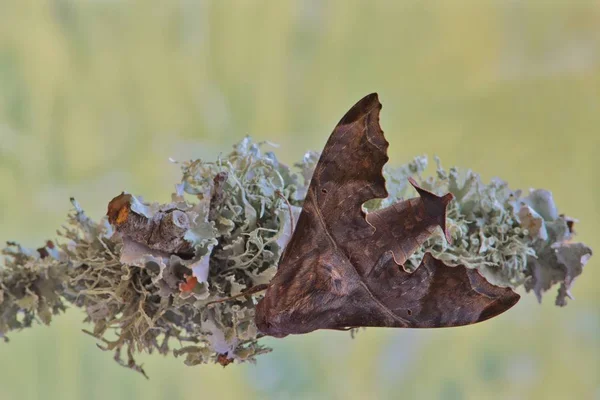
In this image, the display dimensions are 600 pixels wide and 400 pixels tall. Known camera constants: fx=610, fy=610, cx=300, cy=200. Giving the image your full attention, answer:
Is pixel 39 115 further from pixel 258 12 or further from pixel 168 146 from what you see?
pixel 258 12

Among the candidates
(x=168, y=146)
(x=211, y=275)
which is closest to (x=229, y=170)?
(x=211, y=275)

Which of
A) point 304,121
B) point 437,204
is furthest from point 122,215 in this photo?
point 304,121

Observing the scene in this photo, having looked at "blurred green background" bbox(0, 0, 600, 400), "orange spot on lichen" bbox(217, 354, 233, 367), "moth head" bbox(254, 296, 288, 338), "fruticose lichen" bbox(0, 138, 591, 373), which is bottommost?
"moth head" bbox(254, 296, 288, 338)

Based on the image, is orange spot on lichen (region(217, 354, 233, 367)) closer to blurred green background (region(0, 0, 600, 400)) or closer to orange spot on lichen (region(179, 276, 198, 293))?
orange spot on lichen (region(179, 276, 198, 293))

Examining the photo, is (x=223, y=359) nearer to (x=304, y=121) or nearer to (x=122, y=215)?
(x=122, y=215)

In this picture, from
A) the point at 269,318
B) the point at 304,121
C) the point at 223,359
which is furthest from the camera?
the point at 304,121

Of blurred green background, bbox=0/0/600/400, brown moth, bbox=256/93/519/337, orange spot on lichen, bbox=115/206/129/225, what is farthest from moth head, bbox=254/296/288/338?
blurred green background, bbox=0/0/600/400
